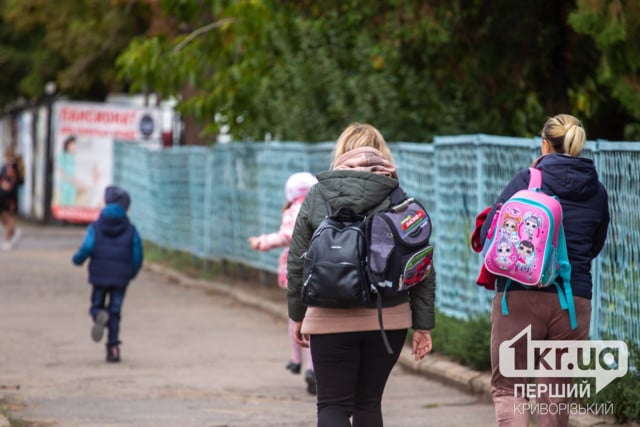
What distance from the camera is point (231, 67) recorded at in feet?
70.6

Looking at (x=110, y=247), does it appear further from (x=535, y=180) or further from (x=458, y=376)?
(x=535, y=180)

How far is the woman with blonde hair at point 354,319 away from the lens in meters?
6.33

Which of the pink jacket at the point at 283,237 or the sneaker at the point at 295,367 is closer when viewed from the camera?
the pink jacket at the point at 283,237

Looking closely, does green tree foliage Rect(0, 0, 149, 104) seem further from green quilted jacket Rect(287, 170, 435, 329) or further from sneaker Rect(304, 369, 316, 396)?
green quilted jacket Rect(287, 170, 435, 329)

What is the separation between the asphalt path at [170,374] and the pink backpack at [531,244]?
2.60m

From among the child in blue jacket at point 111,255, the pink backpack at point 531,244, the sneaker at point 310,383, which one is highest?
the pink backpack at point 531,244

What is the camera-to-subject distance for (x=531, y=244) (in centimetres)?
676

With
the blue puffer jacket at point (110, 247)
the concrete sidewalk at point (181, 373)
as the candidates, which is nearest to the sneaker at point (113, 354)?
the concrete sidewalk at point (181, 373)

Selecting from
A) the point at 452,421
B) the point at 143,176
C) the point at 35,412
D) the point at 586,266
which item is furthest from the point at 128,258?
the point at 143,176

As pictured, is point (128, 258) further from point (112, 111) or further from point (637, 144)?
point (112, 111)

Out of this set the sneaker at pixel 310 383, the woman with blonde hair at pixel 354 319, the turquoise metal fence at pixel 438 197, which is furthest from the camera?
the sneaker at pixel 310 383

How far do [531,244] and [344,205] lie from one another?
0.99m

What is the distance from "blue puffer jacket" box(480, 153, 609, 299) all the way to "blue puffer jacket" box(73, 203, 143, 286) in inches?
238

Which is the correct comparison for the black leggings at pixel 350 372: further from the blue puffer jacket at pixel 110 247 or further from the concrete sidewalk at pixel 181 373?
the blue puffer jacket at pixel 110 247
